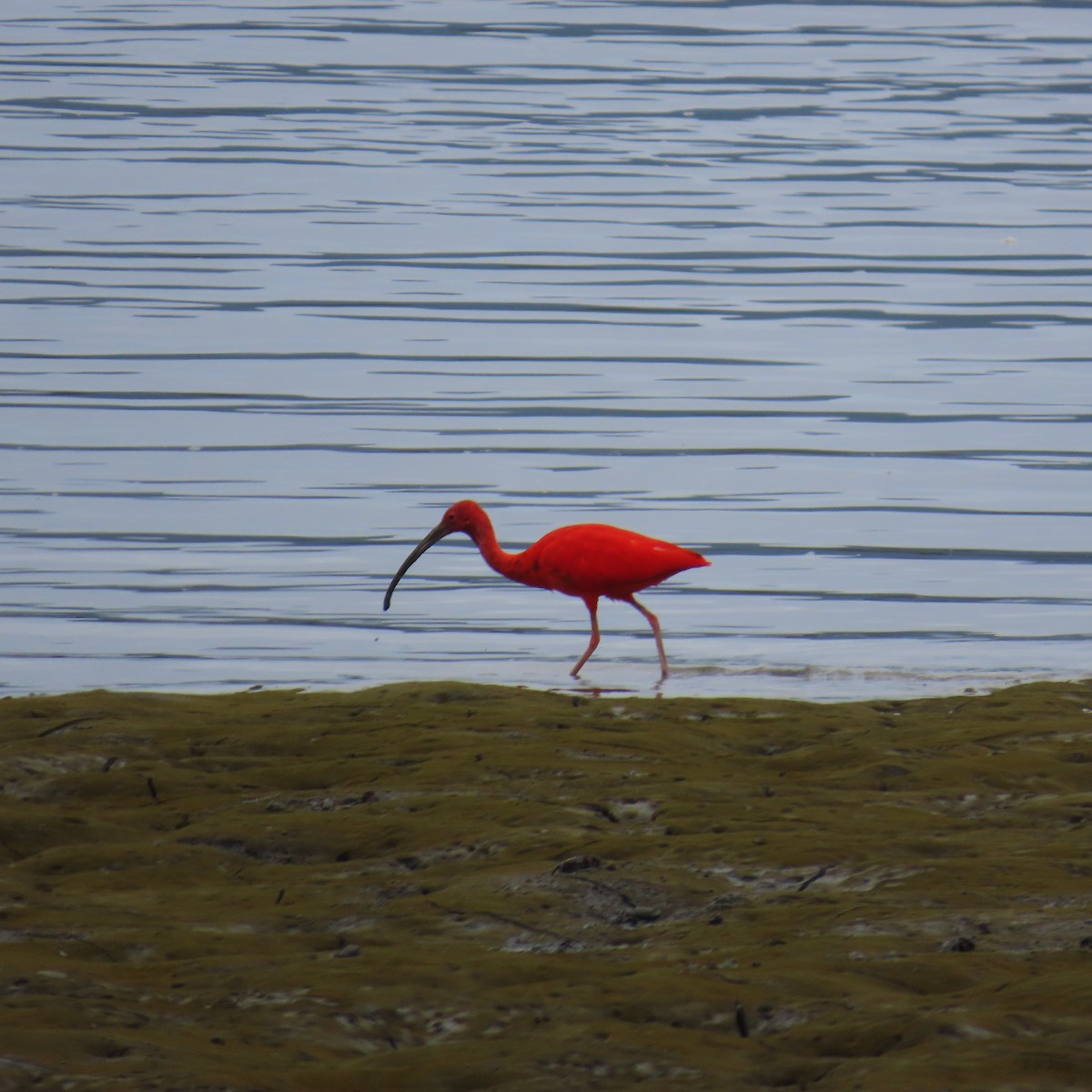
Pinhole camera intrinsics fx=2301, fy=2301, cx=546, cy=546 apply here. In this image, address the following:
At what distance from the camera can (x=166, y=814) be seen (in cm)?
562

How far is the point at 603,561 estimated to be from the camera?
8.78 meters

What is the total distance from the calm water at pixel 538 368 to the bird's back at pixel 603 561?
0.44 metres

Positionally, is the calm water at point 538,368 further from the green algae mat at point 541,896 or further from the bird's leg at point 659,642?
the green algae mat at point 541,896

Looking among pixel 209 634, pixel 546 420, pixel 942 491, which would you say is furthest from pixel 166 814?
pixel 546 420

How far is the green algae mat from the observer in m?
3.95

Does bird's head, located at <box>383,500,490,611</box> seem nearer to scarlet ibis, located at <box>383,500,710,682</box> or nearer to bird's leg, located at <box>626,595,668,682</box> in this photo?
scarlet ibis, located at <box>383,500,710,682</box>

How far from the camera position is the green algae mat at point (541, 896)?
13.0 ft

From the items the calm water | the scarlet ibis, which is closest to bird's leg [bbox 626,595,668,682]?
the scarlet ibis

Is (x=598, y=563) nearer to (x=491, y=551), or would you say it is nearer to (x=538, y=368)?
(x=491, y=551)

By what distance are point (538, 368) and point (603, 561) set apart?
297 inches

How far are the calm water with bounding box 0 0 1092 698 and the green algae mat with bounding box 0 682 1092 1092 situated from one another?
7.91 feet

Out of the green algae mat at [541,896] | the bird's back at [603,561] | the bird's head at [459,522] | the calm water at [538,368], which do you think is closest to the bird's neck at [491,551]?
the bird's head at [459,522]

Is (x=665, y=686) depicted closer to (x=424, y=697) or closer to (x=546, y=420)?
(x=424, y=697)

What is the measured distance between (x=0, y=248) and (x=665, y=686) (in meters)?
12.8
